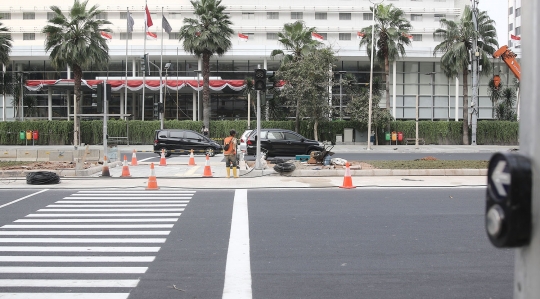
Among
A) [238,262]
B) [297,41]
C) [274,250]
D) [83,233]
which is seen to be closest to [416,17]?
[297,41]

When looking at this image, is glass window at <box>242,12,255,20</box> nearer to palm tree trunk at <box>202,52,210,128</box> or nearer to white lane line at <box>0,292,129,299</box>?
palm tree trunk at <box>202,52,210,128</box>

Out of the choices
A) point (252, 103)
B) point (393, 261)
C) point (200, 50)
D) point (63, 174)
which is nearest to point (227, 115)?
point (252, 103)

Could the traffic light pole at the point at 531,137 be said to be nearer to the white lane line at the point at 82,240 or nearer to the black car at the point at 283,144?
the white lane line at the point at 82,240

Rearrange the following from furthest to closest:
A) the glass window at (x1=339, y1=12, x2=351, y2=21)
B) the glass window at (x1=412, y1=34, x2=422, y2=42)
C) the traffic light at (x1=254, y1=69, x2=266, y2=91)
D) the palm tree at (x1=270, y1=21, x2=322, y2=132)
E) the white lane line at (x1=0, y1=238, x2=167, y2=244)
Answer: the glass window at (x1=412, y1=34, x2=422, y2=42)
the glass window at (x1=339, y1=12, x2=351, y2=21)
the palm tree at (x1=270, y1=21, x2=322, y2=132)
the traffic light at (x1=254, y1=69, x2=266, y2=91)
the white lane line at (x1=0, y1=238, x2=167, y2=244)

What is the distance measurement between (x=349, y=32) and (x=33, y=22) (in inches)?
1395

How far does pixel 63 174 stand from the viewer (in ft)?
61.5

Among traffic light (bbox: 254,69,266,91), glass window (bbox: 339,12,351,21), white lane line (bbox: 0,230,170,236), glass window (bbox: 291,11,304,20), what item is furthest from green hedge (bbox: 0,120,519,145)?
white lane line (bbox: 0,230,170,236)

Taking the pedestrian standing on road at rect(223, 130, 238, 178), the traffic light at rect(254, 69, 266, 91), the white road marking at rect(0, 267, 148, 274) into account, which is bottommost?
the white road marking at rect(0, 267, 148, 274)

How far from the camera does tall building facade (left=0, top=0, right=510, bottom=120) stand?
169 ft

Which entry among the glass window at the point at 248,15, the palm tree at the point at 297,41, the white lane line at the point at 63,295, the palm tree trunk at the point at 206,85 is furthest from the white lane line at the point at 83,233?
the glass window at the point at 248,15

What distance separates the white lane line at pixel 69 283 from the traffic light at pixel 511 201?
16.0ft

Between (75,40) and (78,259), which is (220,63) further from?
(78,259)

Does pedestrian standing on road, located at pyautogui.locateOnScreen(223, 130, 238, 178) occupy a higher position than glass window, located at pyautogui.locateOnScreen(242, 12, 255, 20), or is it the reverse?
glass window, located at pyautogui.locateOnScreen(242, 12, 255, 20)

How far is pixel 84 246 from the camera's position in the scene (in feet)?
28.0
